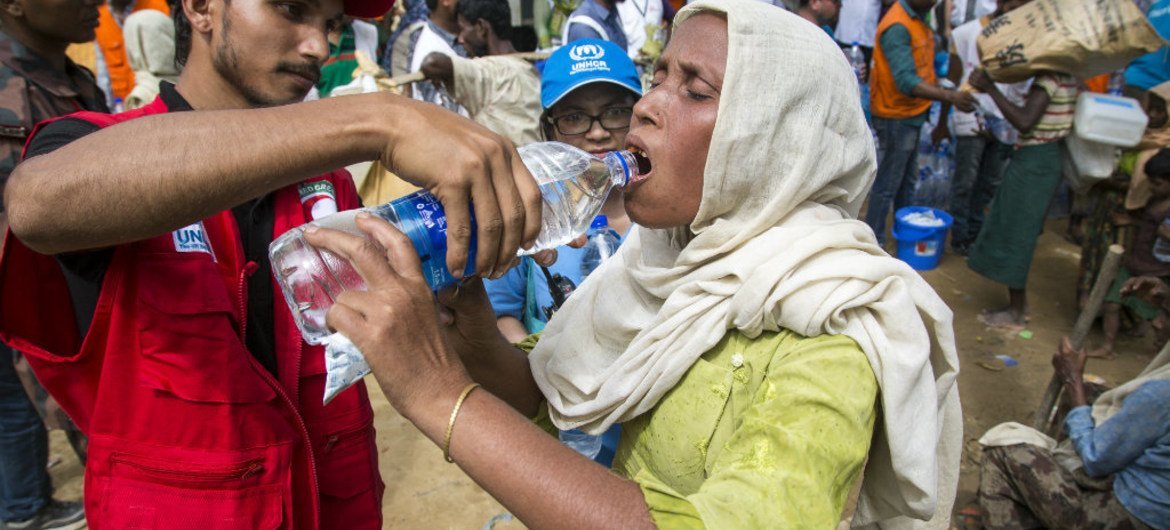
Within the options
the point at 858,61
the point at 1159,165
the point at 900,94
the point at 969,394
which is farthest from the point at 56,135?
the point at 858,61

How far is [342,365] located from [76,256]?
564 millimetres

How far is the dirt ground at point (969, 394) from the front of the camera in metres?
3.81

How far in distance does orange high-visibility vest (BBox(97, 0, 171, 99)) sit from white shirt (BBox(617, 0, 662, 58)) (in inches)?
193

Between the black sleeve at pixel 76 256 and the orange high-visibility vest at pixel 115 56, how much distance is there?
651cm

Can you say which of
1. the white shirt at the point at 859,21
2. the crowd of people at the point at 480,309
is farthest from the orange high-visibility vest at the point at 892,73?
the crowd of people at the point at 480,309

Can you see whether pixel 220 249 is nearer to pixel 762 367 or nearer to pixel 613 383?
pixel 613 383

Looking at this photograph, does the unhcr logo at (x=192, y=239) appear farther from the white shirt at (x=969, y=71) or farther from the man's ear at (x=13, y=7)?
the white shirt at (x=969, y=71)

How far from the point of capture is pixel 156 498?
1418 millimetres

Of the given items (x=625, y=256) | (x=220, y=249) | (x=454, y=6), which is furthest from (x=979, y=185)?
(x=220, y=249)

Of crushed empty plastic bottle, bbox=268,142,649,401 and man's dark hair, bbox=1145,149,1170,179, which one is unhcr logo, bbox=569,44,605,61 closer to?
crushed empty plastic bottle, bbox=268,142,649,401

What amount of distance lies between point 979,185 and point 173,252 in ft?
28.3

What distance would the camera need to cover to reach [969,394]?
5062 millimetres

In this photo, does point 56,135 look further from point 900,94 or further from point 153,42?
point 900,94

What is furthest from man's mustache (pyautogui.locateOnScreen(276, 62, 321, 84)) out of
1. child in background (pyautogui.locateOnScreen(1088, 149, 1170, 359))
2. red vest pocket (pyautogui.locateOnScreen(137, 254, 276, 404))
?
child in background (pyautogui.locateOnScreen(1088, 149, 1170, 359))
